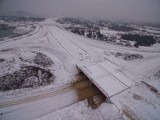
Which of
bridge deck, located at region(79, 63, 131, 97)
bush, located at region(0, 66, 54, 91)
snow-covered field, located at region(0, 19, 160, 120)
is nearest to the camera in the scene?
snow-covered field, located at region(0, 19, 160, 120)

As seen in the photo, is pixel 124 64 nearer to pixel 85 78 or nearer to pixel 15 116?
pixel 85 78

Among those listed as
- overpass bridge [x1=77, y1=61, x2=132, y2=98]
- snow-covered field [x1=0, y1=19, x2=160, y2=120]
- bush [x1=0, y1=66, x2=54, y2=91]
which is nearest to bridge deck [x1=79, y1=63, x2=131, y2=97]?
overpass bridge [x1=77, y1=61, x2=132, y2=98]

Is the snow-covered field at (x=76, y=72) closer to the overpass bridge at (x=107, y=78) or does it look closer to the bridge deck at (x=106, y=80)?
the overpass bridge at (x=107, y=78)

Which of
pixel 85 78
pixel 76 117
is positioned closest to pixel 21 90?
pixel 76 117

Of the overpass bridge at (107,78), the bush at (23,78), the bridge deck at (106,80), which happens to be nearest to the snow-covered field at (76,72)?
the overpass bridge at (107,78)

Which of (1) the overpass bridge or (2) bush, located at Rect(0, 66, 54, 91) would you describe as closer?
(2) bush, located at Rect(0, 66, 54, 91)

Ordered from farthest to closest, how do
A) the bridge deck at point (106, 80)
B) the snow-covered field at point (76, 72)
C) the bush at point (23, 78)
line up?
1. the bridge deck at point (106, 80)
2. the bush at point (23, 78)
3. the snow-covered field at point (76, 72)

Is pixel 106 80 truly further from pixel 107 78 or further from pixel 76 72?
pixel 76 72

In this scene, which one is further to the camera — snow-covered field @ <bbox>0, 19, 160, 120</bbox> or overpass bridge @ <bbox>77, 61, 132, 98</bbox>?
overpass bridge @ <bbox>77, 61, 132, 98</bbox>

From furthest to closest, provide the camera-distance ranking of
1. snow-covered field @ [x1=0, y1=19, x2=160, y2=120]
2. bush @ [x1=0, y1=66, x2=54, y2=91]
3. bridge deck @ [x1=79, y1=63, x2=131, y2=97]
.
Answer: bridge deck @ [x1=79, y1=63, x2=131, y2=97] → bush @ [x1=0, y1=66, x2=54, y2=91] → snow-covered field @ [x1=0, y1=19, x2=160, y2=120]

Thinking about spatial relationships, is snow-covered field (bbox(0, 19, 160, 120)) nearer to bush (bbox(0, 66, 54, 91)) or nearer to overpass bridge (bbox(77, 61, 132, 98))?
overpass bridge (bbox(77, 61, 132, 98))
